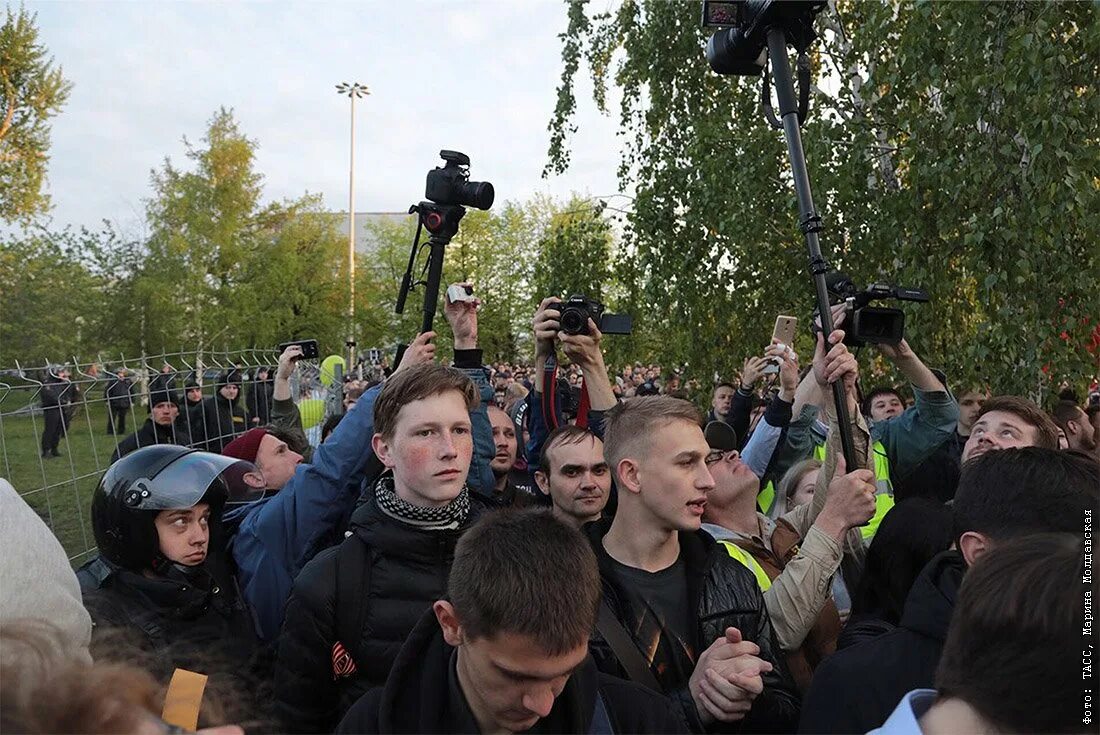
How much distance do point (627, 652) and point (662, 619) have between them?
161mm

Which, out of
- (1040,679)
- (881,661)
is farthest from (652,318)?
(1040,679)

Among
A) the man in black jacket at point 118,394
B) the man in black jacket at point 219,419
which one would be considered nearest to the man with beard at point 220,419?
the man in black jacket at point 219,419

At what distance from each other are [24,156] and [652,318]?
65.5 ft

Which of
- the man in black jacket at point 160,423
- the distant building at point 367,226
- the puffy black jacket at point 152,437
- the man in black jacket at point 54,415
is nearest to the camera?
the man in black jacket at point 54,415

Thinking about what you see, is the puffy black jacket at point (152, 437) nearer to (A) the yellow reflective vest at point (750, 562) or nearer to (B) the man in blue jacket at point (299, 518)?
(B) the man in blue jacket at point (299, 518)

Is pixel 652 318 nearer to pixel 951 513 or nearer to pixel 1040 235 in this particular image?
pixel 1040 235

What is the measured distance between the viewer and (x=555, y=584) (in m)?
1.70

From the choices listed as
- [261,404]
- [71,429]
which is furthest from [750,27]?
[261,404]

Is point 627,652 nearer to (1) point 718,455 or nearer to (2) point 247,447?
(1) point 718,455

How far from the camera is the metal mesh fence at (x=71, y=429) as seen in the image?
5.30 meters

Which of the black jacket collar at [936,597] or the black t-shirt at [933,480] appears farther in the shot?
the black t-shirt at [933,480]

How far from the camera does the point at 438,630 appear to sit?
6.03ft

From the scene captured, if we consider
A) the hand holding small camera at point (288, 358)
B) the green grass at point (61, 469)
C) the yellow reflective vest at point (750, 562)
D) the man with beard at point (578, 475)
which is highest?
the hand holding small camera at point (288, 358)

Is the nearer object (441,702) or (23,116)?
(441,702)
